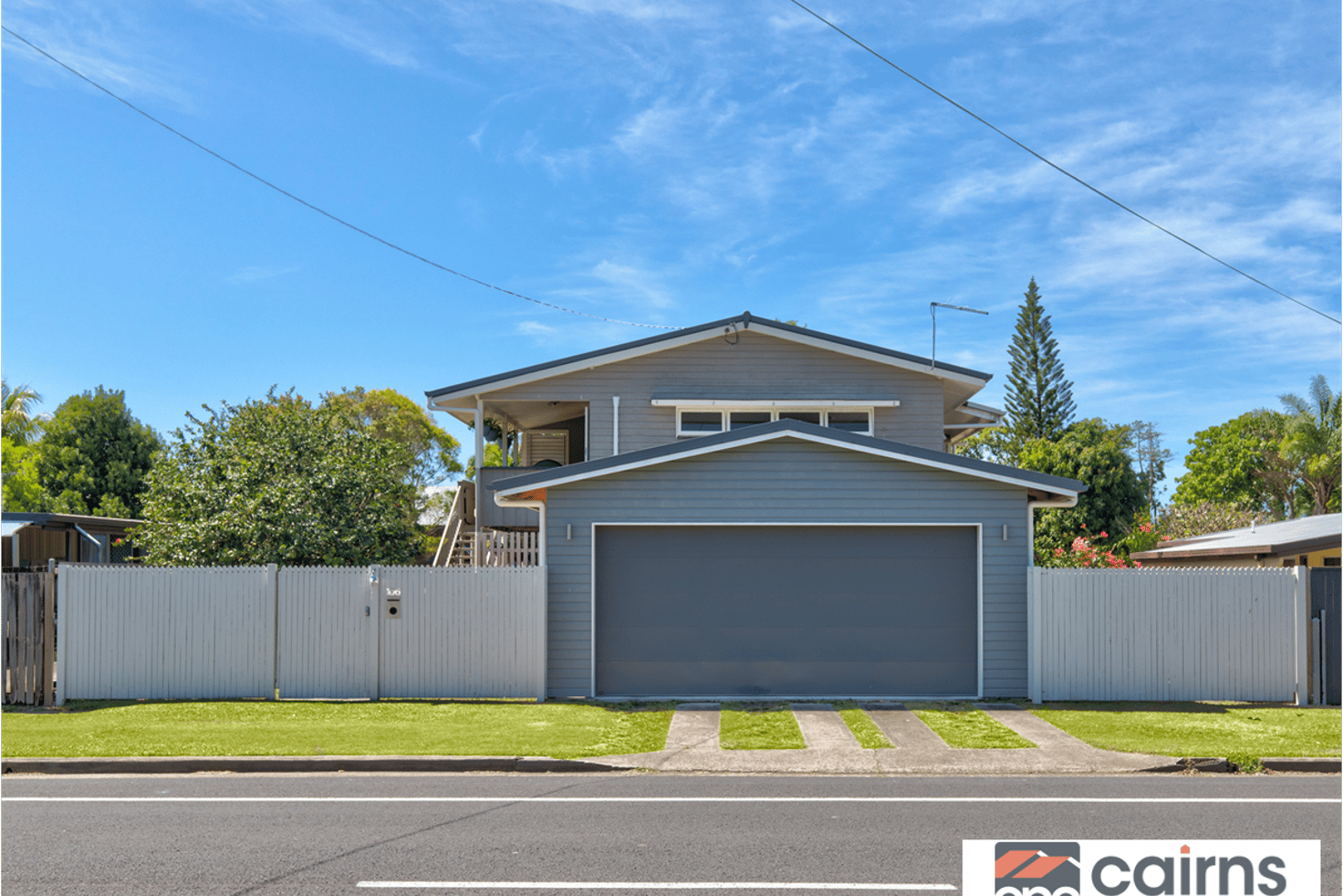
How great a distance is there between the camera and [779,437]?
47.9 feet

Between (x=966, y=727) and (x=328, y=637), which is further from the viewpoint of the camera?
(x=328, y=637)

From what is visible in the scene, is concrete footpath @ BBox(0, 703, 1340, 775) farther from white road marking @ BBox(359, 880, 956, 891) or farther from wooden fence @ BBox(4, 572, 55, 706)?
wooden fence @ BBox(4, 572, 55, 706)

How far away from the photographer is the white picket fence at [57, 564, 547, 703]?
1445 centimetres

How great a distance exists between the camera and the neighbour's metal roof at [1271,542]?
1855 cm

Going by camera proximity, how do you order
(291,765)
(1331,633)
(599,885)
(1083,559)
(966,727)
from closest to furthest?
(599,885) < (291,765) < (966,727) < (1331,633) < (1083,559)

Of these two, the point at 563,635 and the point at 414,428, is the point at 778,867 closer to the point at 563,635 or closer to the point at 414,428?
the point at 563,635

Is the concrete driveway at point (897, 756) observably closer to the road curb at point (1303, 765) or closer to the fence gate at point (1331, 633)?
the road curb at point (1303, 765)

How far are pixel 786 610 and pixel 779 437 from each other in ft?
7.91

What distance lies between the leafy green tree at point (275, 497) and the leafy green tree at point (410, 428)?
86.9ft

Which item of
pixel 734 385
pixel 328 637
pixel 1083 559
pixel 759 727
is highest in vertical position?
pixel 734 385

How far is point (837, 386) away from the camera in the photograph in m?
20.7

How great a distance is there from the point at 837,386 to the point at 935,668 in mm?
7492

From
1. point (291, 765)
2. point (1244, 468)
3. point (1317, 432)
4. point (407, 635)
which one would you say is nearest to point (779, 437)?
point (407, 635)

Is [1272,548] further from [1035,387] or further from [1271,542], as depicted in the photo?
[1035,387]
